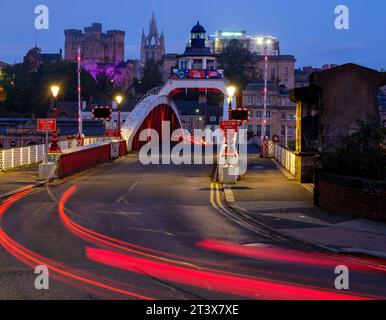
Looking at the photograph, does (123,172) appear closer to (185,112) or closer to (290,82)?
(185,112)

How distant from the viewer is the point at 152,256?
12.7m

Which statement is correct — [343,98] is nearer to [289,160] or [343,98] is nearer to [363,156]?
[289,160]

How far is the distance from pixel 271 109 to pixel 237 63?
57.0 meters

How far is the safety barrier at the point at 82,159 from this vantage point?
31695 millimetres

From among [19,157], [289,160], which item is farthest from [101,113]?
[289,160]

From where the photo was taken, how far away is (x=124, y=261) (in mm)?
12141

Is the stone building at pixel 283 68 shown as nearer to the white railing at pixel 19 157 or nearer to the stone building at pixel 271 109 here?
the stone building at pixel 271 109

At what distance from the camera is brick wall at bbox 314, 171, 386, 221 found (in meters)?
17.0

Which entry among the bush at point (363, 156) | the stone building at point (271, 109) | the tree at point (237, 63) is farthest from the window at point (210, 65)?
the tree at point (237, 63)

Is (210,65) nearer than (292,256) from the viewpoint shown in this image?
No

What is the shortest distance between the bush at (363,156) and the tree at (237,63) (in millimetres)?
166361

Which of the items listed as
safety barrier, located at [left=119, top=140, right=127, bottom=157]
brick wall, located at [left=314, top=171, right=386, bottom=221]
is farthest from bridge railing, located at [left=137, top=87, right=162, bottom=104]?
brick wall, located at [left=314, top=171, right=386, bottom=221]

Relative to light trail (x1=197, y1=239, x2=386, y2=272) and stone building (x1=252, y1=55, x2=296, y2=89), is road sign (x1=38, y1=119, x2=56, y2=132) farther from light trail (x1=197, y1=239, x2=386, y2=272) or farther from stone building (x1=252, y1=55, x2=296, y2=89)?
stone building (x1=252, y1=55, x2=296, y2=89)
